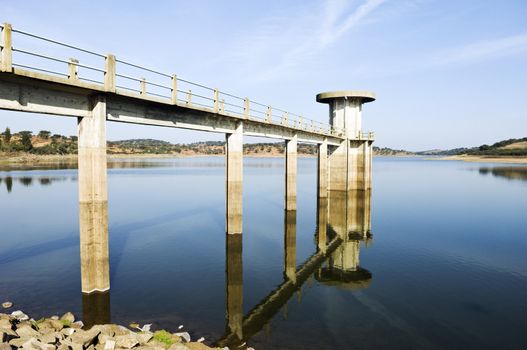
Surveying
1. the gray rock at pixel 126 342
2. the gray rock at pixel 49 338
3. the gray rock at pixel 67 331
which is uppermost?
the gray rock at pixel 49 338

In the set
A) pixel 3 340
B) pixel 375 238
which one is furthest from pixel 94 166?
pixel 375 238

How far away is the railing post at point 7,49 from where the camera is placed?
10.5m

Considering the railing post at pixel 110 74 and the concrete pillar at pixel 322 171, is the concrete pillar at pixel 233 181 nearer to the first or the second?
the railing post at pixel 110 74

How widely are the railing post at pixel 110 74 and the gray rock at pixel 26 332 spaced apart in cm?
849

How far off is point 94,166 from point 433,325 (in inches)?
555

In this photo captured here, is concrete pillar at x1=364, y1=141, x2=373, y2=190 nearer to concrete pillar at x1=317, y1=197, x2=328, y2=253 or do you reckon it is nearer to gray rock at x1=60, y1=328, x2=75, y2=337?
concrete pillar at x1=317, y1=197, x2=328, y2=253

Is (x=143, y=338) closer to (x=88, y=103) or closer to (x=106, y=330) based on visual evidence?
(x=106, y=330)

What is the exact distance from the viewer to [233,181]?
961 inches

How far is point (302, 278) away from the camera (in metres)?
18.5

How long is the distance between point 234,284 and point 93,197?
7.61 metres

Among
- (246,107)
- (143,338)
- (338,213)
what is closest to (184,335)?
(143,338)

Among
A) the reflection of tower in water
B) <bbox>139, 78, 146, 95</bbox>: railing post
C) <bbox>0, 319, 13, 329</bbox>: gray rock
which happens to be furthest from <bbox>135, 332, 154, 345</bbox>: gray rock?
the reflection of tower in water

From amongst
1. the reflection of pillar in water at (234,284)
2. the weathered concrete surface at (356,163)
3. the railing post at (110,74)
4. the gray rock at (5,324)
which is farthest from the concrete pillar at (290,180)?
the gray rock at (5,324)

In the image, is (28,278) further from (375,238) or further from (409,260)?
(375,238)
